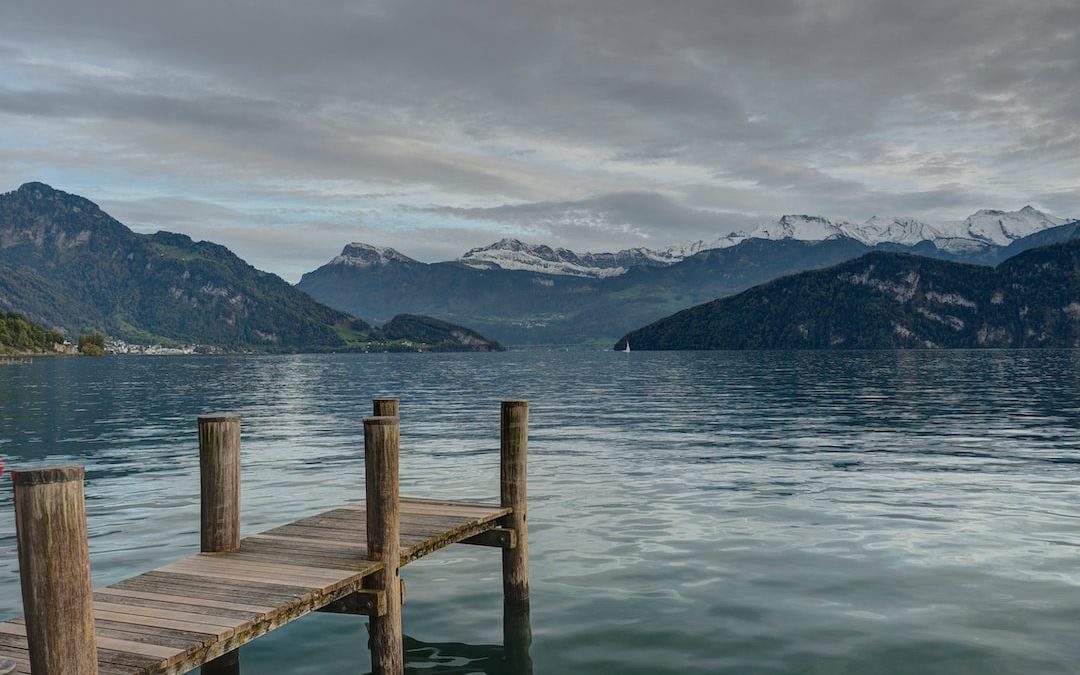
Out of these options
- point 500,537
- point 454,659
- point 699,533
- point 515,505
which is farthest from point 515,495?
point 699,533

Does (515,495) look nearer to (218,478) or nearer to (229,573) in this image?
(218,478)

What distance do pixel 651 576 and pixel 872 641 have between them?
5.56 meters

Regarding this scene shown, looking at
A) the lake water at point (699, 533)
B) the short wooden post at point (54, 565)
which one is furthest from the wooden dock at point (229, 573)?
the lake water at point (699, 533)

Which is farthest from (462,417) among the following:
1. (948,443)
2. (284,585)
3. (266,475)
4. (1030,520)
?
(284,585)

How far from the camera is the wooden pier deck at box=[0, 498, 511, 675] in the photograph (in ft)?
33.1

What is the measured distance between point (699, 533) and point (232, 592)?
50.3ft

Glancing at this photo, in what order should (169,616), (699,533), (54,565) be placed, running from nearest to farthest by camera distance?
(54,565)
(169,616)
(699,533)

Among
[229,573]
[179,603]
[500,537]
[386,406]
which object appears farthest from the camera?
[386,406]

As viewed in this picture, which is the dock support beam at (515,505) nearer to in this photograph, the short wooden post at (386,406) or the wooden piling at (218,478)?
the short wooden post at (386,406)

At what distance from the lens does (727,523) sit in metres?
25.9

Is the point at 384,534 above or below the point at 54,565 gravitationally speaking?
below

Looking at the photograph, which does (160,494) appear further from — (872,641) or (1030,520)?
(1030,520)

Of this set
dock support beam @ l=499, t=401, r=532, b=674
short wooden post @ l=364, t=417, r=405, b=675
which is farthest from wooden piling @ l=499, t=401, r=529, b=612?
short wooden post @ l=364, t=417, r=405, b=675

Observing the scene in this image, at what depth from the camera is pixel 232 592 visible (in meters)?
12.3
